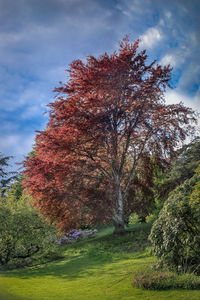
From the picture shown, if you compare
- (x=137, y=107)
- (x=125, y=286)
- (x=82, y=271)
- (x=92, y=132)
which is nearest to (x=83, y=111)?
(x=92, y=132)

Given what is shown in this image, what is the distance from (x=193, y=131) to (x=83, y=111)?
19.5 ft

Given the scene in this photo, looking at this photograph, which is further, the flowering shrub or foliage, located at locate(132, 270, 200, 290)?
the flowering shrub

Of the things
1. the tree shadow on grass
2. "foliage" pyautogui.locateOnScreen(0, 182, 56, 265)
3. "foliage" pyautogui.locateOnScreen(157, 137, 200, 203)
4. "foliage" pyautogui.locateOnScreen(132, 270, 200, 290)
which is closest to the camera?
"foliage" pyautogui.locateOnScreen(132, 270, 200, 290)

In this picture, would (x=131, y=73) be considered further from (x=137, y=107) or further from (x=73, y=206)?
(x=73, y=206)

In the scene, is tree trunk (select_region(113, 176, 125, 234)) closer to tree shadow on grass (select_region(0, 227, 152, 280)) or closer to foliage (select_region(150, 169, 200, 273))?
tree shadow on grass (select_region(0, 227, 152, 280))

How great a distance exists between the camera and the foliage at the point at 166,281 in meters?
4.58

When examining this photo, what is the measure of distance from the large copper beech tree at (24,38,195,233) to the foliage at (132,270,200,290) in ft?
20.8

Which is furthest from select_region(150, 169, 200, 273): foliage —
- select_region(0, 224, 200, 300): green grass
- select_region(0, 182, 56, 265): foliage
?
select_region(0, 182, 56, 265): foliage

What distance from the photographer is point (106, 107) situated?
41.8 ft

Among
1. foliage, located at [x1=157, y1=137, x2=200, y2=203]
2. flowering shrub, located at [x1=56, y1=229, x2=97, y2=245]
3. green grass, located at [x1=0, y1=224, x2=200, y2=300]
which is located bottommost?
green grass, located at [x1=0, y1=224, x2=200, y2=300]

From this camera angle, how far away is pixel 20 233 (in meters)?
9.43

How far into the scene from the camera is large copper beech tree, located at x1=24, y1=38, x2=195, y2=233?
39.1 ft

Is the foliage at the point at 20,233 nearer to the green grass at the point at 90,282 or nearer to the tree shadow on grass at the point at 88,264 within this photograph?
the tree shadow on grass at the point at 88,264

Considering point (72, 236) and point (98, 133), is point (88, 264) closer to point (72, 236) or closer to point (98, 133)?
point (98, 133)
